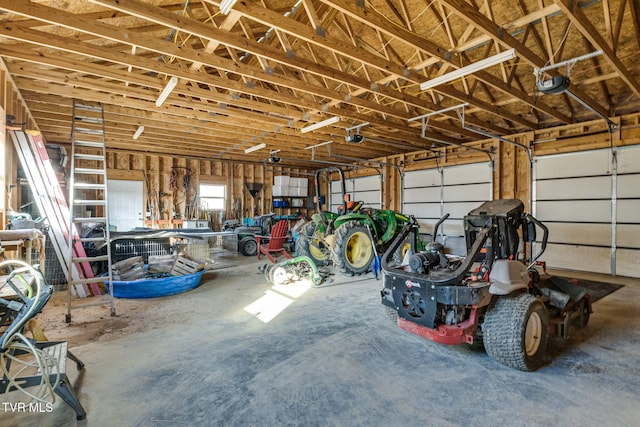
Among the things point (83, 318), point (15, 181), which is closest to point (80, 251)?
point (83, 318)

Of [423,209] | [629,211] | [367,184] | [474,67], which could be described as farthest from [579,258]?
[367,184]

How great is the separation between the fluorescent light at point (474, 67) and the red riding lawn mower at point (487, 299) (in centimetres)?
177

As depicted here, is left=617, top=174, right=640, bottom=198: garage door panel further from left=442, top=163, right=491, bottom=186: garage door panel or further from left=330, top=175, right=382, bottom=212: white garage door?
left=330, top=175, right=382, bottom=212: white garage door

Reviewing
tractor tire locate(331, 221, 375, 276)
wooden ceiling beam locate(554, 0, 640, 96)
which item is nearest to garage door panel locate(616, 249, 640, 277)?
wooden ceiling beam locate(554, 0, 640, 96)

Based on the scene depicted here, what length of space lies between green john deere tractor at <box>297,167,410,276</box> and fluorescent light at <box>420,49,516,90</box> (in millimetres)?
2599

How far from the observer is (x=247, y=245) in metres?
8.98

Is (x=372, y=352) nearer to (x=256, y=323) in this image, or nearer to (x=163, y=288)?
(x=256, y=323)

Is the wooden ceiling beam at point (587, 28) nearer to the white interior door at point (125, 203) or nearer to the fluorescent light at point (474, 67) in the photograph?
the fluorescent light at point (474, 67)

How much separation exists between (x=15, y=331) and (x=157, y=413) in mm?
986

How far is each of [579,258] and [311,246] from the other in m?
6.18

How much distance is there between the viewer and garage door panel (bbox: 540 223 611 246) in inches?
262

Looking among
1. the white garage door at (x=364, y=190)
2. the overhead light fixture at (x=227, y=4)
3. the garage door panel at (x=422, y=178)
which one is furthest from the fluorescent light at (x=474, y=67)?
the white garage door at (x=364, y=190)

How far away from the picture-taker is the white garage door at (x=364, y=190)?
1192cm

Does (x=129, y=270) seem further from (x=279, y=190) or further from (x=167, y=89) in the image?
(x=279, y=190)
